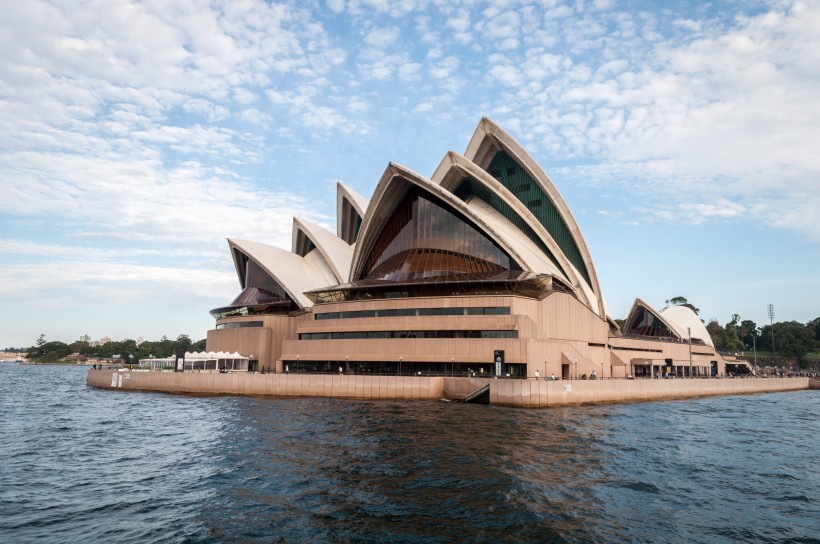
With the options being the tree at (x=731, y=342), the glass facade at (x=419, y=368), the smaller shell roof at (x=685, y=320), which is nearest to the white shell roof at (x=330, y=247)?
the glass facade at (x=419, y=368)

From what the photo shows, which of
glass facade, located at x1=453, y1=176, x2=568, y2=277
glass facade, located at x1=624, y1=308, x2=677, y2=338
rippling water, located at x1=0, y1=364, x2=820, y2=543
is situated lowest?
rippling water, located at x1=0, y1=364, x2=820, y2=543

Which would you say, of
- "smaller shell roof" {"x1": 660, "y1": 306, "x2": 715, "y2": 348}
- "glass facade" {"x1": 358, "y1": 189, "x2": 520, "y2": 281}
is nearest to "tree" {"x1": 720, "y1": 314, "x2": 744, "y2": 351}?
"smaller shell roof" {"x1": 660, "y1": 306, "x2": 715, "y2": 348}

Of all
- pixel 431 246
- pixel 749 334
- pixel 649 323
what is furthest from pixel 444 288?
pixel 749 334

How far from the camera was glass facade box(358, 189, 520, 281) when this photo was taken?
58.2m

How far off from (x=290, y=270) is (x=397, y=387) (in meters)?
33.5

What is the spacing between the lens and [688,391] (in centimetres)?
6384

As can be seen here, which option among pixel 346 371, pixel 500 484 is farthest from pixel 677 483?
pixel 346 371

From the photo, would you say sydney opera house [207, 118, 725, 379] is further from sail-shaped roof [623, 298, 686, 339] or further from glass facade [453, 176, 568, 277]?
sail-shaped roof [623, 298, 686, 339]

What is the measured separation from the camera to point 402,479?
19.3m

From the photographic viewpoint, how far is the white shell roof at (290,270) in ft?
237

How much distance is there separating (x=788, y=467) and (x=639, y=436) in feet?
24.9

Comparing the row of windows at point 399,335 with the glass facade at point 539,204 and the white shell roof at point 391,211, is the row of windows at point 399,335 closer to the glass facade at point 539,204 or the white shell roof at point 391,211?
the white shell roof at point 391,211

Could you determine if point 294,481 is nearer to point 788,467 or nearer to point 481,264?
point 788,467

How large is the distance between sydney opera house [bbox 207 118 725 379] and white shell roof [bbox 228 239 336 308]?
191 millimetres
